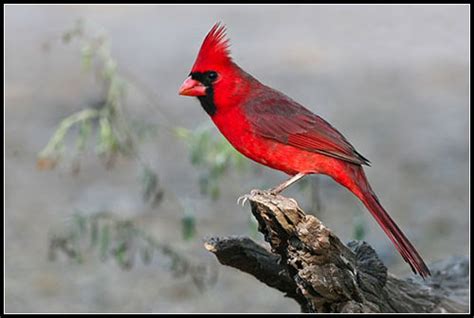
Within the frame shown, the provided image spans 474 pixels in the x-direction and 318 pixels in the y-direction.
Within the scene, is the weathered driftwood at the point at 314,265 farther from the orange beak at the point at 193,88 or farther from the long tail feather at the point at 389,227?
the orange beak at the point at 193,88

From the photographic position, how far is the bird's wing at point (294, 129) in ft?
8.86

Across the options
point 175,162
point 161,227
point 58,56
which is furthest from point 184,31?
point 161,227

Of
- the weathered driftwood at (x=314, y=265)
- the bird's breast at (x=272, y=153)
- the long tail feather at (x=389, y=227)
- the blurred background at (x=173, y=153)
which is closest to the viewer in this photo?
the weathered driftwood at (x=314, y=265)

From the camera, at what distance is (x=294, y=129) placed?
273 cm

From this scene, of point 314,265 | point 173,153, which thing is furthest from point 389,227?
point 173,153

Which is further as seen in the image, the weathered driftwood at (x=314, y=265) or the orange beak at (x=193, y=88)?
the orange beak at (x=193, y=88)

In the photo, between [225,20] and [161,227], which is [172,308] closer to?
[161,227]

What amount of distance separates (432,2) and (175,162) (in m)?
2.88

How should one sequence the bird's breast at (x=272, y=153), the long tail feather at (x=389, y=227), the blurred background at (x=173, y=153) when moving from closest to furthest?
1. the long tail feather at (x=389, y=227)
2. the bird's breast at (x=272, y=153)
3. the blurred background at (x=173, y=153)

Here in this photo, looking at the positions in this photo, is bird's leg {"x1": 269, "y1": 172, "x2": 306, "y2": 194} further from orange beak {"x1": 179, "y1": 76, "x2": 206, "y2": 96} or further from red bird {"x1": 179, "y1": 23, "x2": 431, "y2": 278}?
orange beak {"x1": 179, "y1": 76, "x2": 206, "y2": 96}

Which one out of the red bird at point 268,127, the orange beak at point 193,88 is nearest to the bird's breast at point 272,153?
the red bird at point 268,127

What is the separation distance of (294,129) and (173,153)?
10.6 ft

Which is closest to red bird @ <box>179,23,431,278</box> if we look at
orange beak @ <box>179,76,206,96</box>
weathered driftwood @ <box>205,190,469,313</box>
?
orange beak @ <box>179,76,206,96</box>

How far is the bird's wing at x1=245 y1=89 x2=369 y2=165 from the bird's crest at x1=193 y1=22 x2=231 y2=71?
0.13 m
